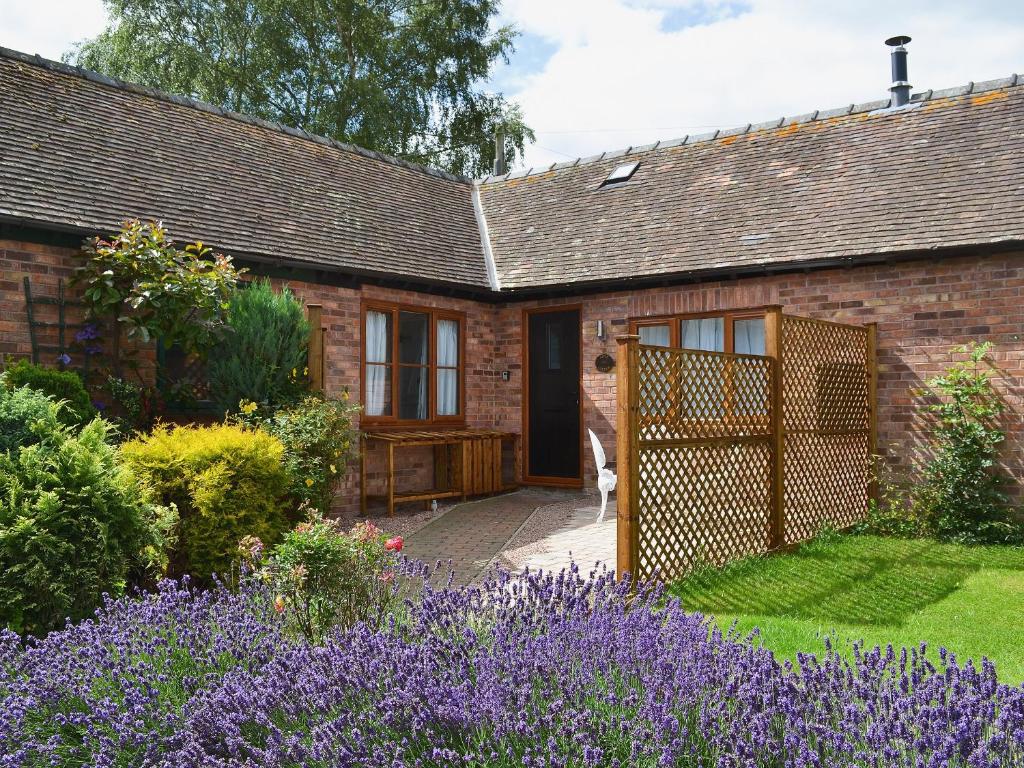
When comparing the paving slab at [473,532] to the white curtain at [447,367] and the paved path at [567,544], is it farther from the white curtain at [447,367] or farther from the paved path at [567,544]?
the white curtain at [447,367]

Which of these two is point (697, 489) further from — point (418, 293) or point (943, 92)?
point (943, 92)

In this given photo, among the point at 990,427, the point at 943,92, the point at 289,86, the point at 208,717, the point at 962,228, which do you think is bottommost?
the point at 208,717

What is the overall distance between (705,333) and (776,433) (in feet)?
10.7

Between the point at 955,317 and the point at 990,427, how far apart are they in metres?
1.20

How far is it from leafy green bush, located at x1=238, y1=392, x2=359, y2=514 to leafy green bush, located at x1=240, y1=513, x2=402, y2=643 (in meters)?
3.25

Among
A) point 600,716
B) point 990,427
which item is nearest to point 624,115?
point 990,427

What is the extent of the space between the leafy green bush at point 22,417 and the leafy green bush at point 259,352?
2.99 meters

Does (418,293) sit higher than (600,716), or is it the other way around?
(418,293)

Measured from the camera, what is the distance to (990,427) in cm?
891

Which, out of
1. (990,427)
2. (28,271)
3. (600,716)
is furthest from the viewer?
(990,427)

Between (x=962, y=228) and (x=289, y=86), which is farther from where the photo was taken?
(x=289, y=86)

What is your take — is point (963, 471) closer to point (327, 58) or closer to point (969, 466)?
point (969, 466)

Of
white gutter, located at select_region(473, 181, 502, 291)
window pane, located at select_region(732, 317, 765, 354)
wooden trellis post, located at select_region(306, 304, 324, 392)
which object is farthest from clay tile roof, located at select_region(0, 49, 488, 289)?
window pane, located at select_region(732, 317, 765, 354)

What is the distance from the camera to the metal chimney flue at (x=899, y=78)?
39.1ft
